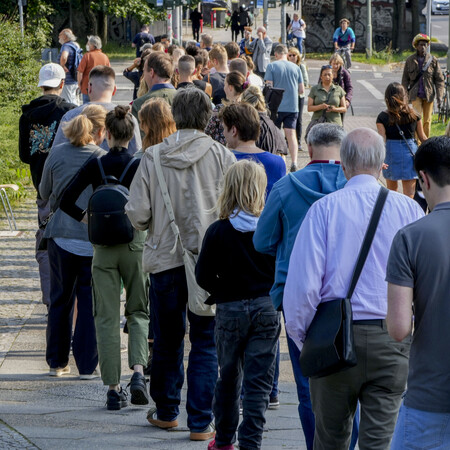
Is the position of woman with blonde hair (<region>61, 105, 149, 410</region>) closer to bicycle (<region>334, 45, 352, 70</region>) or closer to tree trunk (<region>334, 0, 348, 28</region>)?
bicycle (<region>334, 45, 352, 70</region>)

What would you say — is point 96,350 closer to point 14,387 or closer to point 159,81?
point 14,387

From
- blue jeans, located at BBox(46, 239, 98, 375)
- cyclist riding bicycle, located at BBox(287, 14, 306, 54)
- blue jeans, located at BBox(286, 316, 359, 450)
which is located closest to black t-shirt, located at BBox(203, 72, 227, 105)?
blue jeans, located at BBox(46, 239, 98, 375)

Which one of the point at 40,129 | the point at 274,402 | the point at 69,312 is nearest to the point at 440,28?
the point at 40,129

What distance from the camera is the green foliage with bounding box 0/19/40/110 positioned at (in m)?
18.1

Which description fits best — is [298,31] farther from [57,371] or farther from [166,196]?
[166,196]

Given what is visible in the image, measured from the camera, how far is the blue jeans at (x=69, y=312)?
6.92 metres

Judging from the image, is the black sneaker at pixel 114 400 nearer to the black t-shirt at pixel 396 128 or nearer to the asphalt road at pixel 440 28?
the black t-shirt at pixel 396 128

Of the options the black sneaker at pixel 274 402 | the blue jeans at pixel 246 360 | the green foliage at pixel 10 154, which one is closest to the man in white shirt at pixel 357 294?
the blue jeans at pixel 246 360

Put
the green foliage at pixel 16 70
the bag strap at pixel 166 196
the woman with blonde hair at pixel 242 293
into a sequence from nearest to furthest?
the woman with blonde hair at pixel 242 293
the bag strap at pixel 166 196
the green foliage at pixel 16 70

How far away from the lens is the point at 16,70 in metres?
18.6

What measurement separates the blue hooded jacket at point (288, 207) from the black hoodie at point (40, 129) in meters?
3.65

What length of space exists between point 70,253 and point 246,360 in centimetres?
199

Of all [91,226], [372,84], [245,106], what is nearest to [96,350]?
[91,226]

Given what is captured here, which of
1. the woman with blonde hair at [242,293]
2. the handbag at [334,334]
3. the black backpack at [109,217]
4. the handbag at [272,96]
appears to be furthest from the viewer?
the handbag at [272,96]
